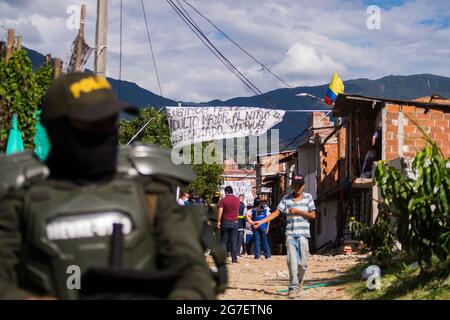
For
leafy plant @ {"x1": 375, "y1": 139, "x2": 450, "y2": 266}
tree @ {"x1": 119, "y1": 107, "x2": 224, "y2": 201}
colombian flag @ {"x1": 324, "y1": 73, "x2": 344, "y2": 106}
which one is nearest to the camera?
leafy plant @ {"x1": 375, "y1": 139, "x2": 450, "y2": 266}

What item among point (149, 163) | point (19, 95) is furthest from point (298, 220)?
point (149, 163)

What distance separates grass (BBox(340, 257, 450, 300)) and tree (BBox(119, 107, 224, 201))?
2716 cm

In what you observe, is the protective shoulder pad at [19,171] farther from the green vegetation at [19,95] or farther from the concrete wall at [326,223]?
the concrete wall at [326,223]

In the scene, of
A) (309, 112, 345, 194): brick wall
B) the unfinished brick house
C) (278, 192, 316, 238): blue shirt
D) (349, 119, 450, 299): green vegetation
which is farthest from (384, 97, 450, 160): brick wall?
(349, 119, 450, 299): green vegetation

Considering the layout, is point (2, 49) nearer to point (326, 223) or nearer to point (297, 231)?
point (297, 231)

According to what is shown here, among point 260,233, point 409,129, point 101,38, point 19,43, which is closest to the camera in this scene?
point 19,43

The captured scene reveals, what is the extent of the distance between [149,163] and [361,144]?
22.5 m

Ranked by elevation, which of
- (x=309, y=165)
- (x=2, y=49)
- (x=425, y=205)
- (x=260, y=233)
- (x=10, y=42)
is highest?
(x=10, y=42)

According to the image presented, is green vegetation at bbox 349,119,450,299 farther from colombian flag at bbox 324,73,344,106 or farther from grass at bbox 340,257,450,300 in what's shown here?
colombian flag at bbox 324,73,344,106

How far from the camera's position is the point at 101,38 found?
12.5 metres

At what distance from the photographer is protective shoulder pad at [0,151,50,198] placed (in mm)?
2850

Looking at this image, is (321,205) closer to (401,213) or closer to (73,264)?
(401,213)
